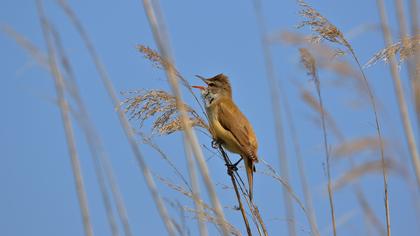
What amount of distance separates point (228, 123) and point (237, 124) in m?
0.08

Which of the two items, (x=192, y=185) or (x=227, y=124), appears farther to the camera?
(x=227, y=124)

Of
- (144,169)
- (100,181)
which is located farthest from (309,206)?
(100,181)

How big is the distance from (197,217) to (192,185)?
0.17 meters

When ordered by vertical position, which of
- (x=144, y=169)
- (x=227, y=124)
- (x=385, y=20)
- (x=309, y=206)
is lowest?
(x=309, y=206)

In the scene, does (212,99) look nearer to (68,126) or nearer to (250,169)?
(250,169)

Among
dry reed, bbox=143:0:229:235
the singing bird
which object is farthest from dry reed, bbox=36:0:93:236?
the singing bird

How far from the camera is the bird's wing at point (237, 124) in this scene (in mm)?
4664

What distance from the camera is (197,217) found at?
2.56 metres

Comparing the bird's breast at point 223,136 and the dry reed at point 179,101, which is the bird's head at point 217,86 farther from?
the dry reed at point 179,101

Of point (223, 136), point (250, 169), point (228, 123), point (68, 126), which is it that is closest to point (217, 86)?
point (228, 123)

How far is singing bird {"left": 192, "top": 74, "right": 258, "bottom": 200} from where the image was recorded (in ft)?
14.8

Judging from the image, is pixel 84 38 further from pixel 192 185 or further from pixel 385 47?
pixel 385 47

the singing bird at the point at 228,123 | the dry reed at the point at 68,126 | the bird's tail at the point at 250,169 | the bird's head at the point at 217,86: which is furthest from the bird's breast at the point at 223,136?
the dry reed at the point at 68,126

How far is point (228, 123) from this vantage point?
15.9 ft
